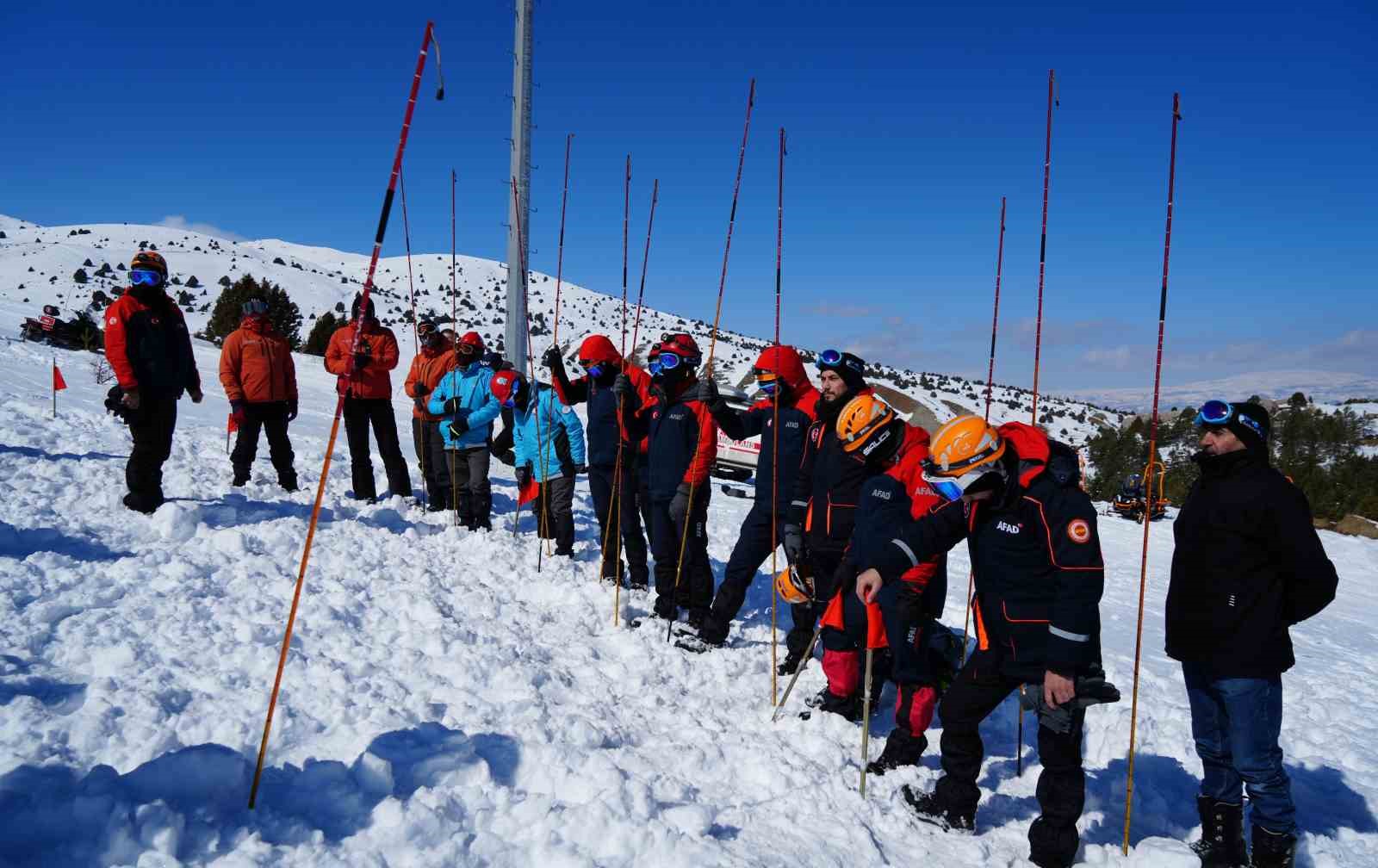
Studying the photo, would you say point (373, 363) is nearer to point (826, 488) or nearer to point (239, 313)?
point (826, 488)

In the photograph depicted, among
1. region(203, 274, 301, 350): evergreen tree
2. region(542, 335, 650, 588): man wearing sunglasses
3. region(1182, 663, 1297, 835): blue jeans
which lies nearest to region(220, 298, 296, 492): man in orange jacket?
region(542, 335, 650, 588): man wearing sunglasses

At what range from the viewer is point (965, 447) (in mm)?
3404

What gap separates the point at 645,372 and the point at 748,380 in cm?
2810

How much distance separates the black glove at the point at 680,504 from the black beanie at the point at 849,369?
5.15 feet

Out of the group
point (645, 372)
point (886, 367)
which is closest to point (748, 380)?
point (645, 372)

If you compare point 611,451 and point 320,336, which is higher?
point 320,336

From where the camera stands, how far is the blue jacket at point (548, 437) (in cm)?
729

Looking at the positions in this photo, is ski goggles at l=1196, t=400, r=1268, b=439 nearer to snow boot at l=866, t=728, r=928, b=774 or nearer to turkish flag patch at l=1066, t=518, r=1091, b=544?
turkish flag patch at l=1066, t=518, r=1091, b=544

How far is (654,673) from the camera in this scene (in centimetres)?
498

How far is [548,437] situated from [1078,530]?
4959mm

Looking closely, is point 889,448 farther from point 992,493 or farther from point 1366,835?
point 1366,835

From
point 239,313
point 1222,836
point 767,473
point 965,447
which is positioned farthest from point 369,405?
point 239,313

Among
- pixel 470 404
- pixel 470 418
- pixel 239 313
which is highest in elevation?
pixel 239 313

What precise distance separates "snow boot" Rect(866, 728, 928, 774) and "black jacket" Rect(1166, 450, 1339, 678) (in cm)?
142
